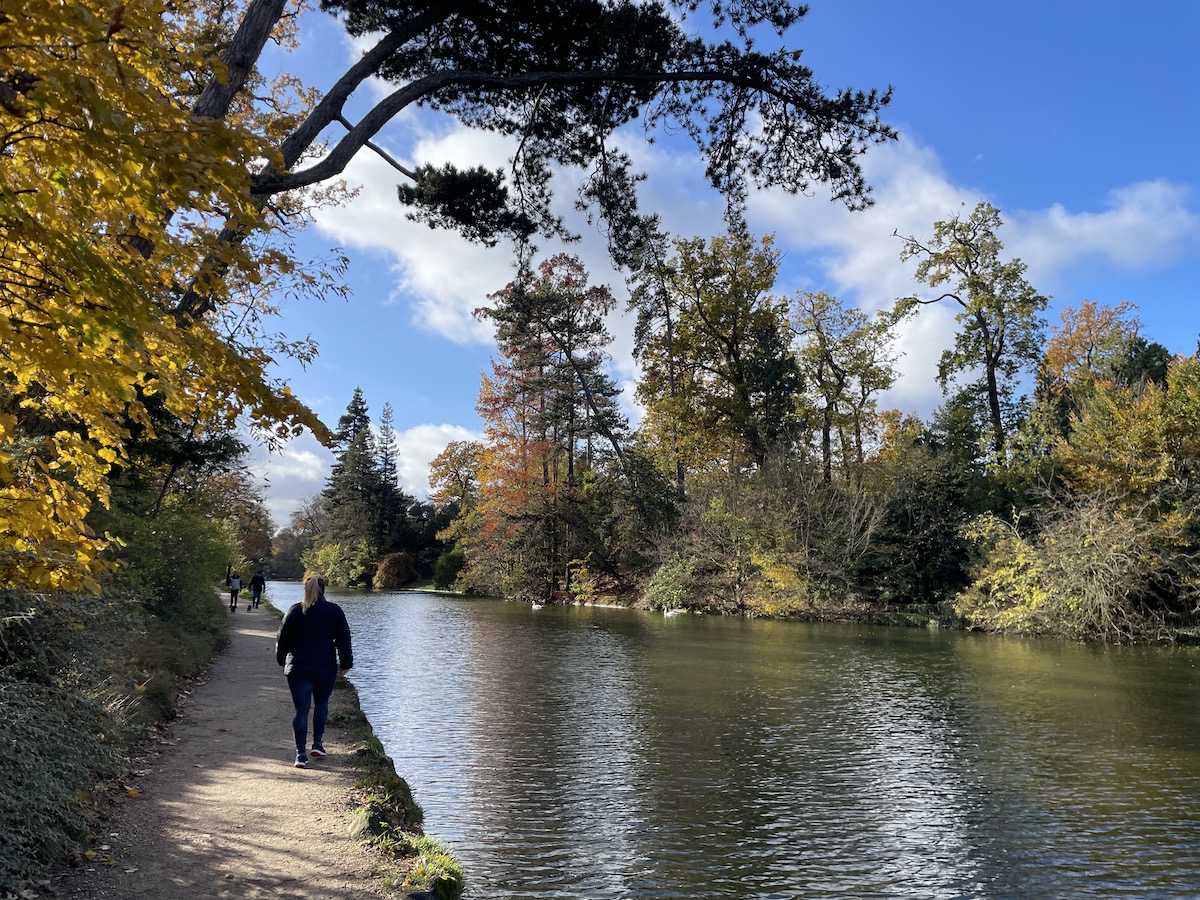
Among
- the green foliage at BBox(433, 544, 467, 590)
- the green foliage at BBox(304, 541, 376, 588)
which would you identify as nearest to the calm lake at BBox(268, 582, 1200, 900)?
the green foliage at BBox(433, 544, 467, 590)

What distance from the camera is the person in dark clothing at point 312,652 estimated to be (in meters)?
7.18

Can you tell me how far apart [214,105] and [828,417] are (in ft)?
109

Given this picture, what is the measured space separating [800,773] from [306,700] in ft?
16.7

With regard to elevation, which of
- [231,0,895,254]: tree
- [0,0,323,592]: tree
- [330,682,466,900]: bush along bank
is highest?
[231,0,895,254]: tree

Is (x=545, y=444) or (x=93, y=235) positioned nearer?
(x=93, y=235)

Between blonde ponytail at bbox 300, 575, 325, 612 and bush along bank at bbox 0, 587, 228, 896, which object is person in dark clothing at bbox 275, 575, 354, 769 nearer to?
blonde ponytail at bbox 300, 575, 325, 612

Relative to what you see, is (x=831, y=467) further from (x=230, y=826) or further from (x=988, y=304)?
(x=230, y=826)

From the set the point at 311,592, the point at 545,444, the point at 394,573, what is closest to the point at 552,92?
the point at 311,592

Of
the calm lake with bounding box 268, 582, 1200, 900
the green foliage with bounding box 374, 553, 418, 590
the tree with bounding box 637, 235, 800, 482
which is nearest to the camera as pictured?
the calm lake with bounding box 268, 582, 1200, 900

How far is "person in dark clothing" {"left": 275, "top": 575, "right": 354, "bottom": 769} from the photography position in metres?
7.18

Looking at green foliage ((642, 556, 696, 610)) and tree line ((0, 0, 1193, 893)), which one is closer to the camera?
tree line ((0, 0, 1193, 893))

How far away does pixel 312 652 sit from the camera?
23.8ft

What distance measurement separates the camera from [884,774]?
27.3 feet

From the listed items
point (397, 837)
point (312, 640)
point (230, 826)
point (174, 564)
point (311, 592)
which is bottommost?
point (397, 837)
